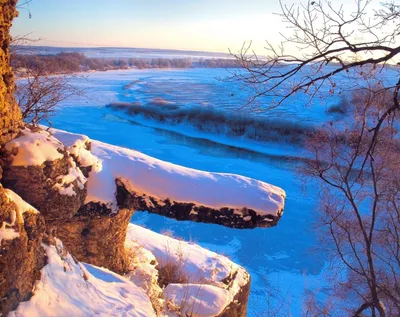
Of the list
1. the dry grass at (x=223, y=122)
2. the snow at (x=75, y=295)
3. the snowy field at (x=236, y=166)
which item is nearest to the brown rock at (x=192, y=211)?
the snow at (x=75, y=295)

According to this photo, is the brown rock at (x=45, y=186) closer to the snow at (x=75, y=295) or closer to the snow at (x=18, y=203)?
the snow at (x=18, y=203)

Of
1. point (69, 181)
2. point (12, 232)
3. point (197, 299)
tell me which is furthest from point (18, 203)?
point (197, 299)

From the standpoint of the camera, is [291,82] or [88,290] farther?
[291,82]

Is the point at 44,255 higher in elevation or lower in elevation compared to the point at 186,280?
higher

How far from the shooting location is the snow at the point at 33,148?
321 cm

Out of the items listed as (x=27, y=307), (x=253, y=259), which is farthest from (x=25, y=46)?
(x=253, y=259)

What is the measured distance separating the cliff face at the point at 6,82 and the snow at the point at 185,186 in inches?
65.5

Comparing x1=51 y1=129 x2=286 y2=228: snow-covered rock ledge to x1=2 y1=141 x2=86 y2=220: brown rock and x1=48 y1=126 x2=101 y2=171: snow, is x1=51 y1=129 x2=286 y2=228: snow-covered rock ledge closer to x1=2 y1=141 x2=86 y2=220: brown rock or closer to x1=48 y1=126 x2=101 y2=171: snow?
x1=48 y1=126 x2=101 y2=171: snow

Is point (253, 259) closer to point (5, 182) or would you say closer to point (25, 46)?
point (25, 46)

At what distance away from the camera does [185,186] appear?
512cm

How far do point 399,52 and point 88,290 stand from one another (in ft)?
10.8

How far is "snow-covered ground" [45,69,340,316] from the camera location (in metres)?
11.9

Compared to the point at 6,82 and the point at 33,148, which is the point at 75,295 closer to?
the point at 33,148

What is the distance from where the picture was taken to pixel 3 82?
3.20m
